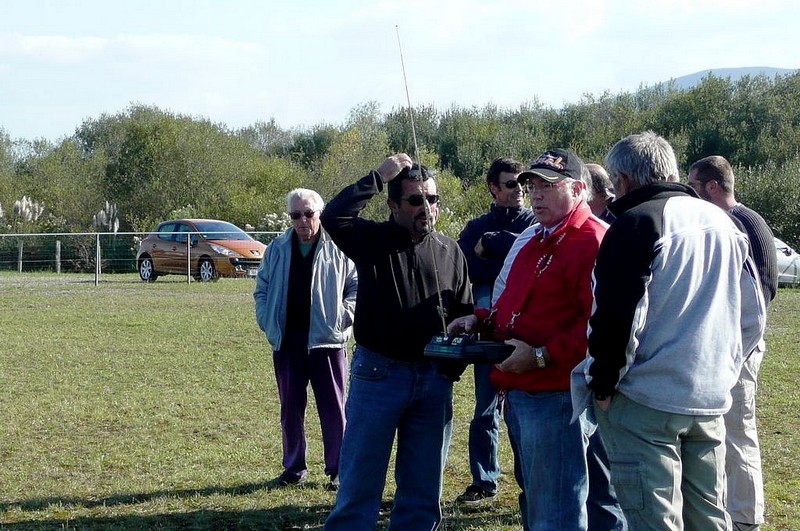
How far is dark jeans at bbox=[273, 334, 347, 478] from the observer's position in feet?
22.3

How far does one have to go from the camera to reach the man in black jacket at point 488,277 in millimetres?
6109

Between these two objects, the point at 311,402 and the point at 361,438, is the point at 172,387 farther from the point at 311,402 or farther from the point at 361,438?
the point at 361,438

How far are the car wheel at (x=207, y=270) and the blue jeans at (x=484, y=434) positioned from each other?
19704 millimetres

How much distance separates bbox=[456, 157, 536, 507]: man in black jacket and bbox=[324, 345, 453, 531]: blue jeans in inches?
51.9

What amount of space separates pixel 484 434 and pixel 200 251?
20.0 meters

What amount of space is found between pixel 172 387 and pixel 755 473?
684 centimetres

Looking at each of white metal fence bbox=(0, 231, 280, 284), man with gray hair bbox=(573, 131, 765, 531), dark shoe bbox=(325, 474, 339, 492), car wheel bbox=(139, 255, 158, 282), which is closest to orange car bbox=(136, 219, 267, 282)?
car wheel bbox=(139, 255, 158, 282)

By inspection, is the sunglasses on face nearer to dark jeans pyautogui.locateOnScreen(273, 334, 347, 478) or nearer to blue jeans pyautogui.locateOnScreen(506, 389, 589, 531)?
dark jeans pyautogui.locateOnScreen(273, 334, 347, 478)


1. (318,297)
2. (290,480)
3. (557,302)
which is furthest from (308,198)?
(557,302)

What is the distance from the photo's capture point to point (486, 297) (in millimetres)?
6191

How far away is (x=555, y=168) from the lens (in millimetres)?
4188

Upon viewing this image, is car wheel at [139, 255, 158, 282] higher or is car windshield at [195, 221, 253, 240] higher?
car windshield at [195, 221, 253, 240]

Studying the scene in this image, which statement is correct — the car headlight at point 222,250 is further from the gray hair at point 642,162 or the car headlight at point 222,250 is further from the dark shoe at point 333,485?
the gray hair at point 642,162

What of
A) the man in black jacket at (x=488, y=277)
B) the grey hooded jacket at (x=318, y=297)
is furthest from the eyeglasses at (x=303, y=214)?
the man in black jacket at (x=488, y=277)
